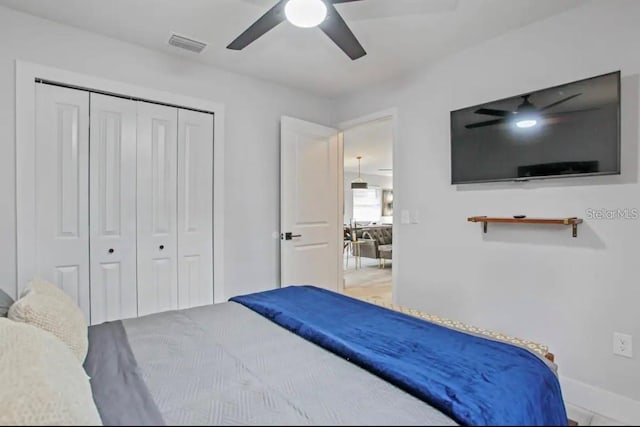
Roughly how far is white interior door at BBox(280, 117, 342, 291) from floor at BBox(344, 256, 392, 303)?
1.10m

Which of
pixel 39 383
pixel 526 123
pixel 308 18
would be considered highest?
pixel 308 18

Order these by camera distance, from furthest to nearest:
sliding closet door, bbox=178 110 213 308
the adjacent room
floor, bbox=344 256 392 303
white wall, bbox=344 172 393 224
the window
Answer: the window, white wall, bbox=344 172 393 224, floor, bbox=344 256 392 303, sliding closet door, bbox=178 110 213 308, the adjacent room

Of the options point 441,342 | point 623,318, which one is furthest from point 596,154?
point 441,342

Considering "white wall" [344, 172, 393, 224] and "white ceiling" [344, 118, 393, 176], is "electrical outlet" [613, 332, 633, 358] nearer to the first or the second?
"white ceiling" [344, 118, 393, 176]

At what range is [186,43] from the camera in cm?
259

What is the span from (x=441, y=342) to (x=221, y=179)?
2301mm

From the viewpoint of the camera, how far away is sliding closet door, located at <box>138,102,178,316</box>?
8.77 feet

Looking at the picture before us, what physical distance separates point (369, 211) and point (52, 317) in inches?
402

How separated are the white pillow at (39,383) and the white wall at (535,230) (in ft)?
8.14

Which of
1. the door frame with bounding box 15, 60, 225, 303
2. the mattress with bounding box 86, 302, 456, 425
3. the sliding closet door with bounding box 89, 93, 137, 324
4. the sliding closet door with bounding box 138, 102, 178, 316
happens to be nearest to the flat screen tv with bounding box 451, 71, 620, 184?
the mattress with bounding box 86, 302, 456, 425

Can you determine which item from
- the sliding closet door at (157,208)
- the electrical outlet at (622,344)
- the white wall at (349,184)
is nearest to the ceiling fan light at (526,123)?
the electrical outlet at (622,344)

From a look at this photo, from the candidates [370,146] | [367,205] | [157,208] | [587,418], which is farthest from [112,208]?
[367,205]

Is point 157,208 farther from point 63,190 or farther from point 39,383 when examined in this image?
point 39,383

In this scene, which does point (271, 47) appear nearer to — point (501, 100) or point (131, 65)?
point (131, 65)
